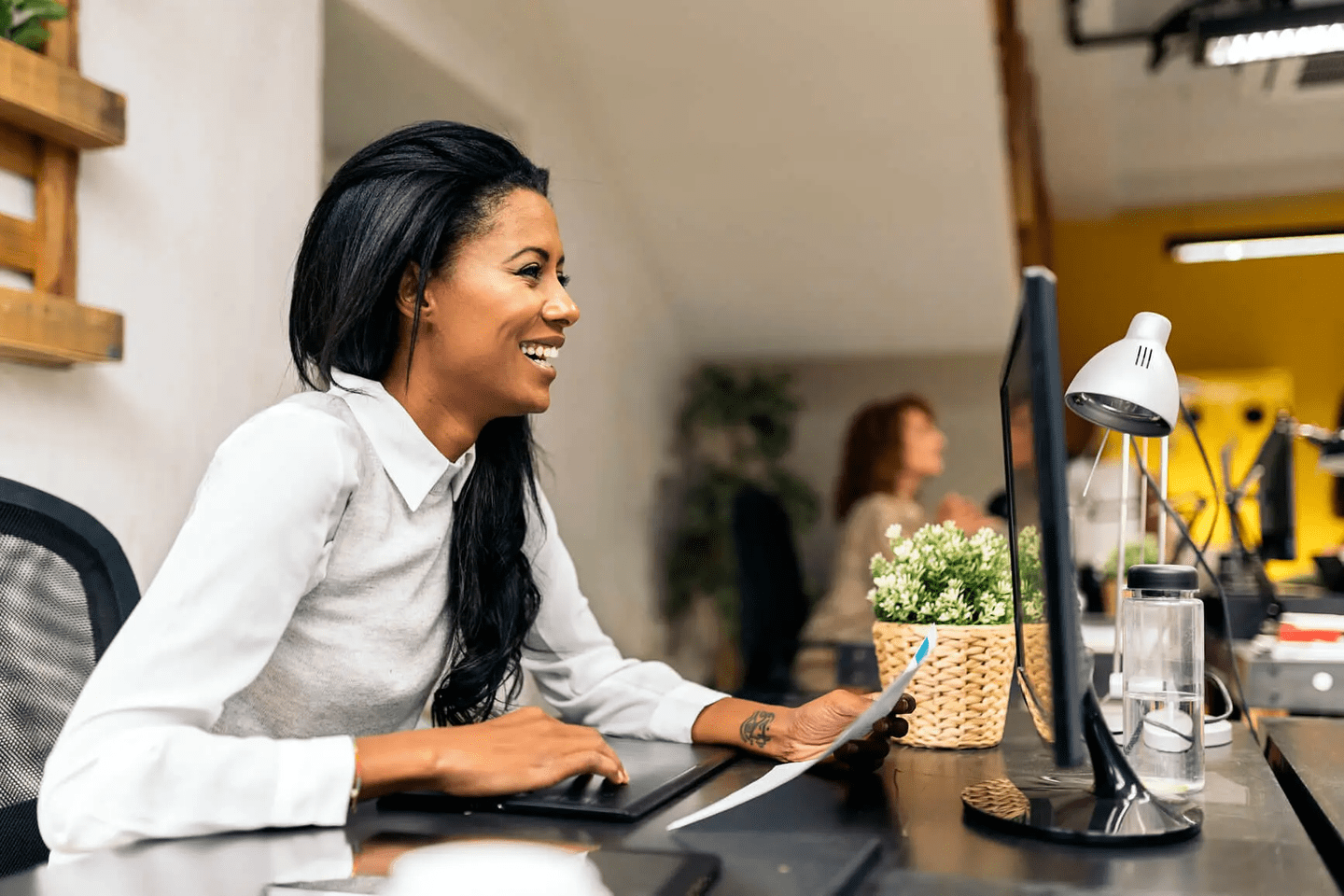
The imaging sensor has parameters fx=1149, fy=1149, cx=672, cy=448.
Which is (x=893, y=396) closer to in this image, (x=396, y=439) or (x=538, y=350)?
(x=538, y=350)

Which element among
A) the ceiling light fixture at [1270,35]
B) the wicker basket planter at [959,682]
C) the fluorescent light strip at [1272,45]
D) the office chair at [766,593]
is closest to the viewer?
the wicker basket planter at [959,682]

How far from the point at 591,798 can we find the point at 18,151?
146 cm

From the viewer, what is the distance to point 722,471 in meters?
5.29

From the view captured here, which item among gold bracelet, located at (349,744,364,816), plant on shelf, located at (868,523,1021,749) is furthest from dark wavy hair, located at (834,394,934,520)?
gold bracelet, located at (349,744,364,816)

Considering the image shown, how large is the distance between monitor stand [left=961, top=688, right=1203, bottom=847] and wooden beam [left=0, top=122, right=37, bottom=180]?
1.65 metres

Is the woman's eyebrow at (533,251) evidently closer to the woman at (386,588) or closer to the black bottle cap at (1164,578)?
the woman at (386,588)

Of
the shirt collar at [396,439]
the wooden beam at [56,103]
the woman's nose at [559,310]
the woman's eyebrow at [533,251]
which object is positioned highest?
the wooden beam at [56,103]

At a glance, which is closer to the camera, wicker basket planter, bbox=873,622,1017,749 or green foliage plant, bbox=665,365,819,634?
wicker basket planter, bbox=873,622,1017,749

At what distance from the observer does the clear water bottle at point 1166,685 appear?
1003 millimetres

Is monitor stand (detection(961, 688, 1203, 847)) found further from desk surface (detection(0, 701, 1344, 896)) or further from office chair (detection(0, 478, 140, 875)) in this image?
office chair (detection(0, 478, 140, 875))

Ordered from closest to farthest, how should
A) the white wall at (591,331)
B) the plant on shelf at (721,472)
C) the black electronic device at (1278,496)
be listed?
the black electronic device at (1278,496)
the white wall at (591,331)
the plant on shelf at (721,472)

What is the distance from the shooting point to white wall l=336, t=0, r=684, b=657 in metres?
3.47

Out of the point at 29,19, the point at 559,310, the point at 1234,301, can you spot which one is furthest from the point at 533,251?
the point at 1234,301

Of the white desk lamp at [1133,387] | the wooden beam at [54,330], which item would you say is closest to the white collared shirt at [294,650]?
the white desk lamp at [1133,387]
